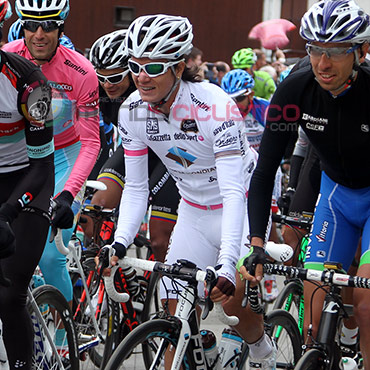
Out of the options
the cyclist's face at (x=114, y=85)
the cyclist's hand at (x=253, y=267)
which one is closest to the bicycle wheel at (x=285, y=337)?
the cyclist's hand at (x=253, y=267)

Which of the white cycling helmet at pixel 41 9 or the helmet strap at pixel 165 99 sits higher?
the white cycling helmet at pixel 41 9

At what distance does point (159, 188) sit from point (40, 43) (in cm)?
145

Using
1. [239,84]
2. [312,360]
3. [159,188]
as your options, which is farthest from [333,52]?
[239,84]

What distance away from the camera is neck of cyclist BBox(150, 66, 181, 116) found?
4.49 metres

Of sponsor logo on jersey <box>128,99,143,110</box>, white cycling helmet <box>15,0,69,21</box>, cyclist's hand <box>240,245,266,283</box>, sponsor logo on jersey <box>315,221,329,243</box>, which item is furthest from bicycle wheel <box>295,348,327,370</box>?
white cycling helmet <box>15,0,69,21</box>

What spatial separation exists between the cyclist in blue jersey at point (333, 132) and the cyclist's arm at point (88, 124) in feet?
5.35

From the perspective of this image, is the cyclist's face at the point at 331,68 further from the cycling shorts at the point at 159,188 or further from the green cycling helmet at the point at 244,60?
the green cycling helmet at the point at 244,60

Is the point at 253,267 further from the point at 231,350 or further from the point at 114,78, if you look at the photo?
the point at 114,78

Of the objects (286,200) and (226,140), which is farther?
(286,200)

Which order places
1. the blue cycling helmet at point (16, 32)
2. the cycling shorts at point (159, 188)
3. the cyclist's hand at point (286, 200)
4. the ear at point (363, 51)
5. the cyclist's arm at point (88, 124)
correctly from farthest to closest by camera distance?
the blue cycling helmet at point (16, 32), the cyclist's hand at point (286, 200), the cycling shorts at point (159, 188), the cyclist's arm at point (88, 124), the ear at point (363, 51)

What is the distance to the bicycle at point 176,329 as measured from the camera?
3.73m

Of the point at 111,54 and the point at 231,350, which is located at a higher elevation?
the point at 111,54

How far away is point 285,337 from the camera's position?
16.8ft

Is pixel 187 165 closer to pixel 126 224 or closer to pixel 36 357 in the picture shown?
pixel 126 224
